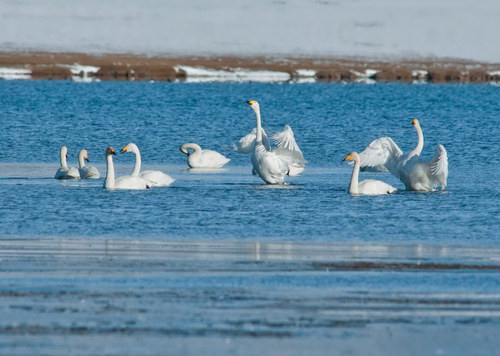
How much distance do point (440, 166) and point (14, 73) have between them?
84.7m

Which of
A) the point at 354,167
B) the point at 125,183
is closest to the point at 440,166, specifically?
the point at 354,167

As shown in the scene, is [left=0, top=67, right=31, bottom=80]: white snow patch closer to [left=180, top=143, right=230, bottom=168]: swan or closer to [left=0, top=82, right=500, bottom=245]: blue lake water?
[left=0, top=82, right=500, bottom=245]: blue lake water

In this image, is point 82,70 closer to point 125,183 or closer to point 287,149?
point 287,149

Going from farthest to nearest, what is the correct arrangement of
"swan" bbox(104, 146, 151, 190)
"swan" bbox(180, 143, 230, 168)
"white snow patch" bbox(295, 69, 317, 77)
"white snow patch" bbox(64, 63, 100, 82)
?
"white snow patch" bbox(295, 69, 317, 77) < "white snow patch" bbox(64, 63, 100, 82) < "swan" bbox(180, 143, 230, 168) < "swan" bbox(104, 146, 151, 190)

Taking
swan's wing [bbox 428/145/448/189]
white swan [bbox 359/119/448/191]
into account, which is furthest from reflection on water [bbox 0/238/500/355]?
white swan [bbox 359/119/448/191]

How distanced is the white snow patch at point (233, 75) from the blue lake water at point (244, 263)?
80524 millimetres

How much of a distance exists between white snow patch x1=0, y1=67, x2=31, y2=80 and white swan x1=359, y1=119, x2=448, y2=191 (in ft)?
248

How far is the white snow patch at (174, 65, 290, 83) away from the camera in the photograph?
10750 cm

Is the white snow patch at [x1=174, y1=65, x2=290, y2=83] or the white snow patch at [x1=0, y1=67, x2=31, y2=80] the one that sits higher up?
the white snow patch at [x1=0, y1=67, x2=31, y2=80]

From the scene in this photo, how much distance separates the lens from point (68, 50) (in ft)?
516

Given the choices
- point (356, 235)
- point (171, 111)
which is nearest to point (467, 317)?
point (356, 235)

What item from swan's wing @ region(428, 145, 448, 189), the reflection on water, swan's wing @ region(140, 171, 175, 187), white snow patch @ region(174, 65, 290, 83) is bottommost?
white snow patch @ region(174, 65, 290, 83)

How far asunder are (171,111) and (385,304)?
3990 centimetres

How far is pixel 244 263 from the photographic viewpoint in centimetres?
1151
